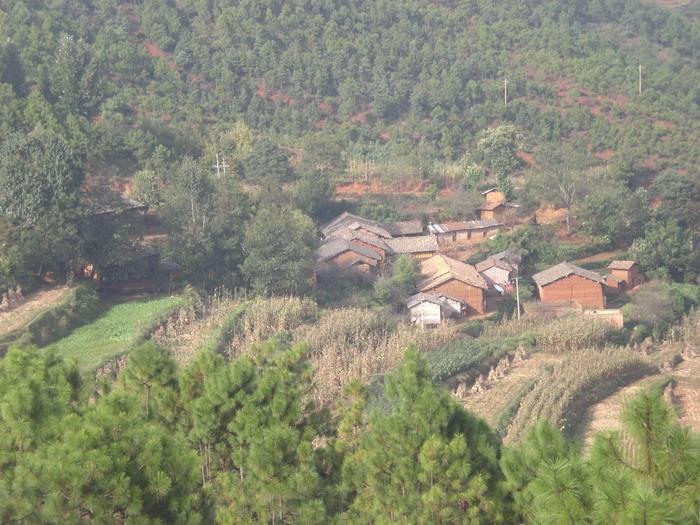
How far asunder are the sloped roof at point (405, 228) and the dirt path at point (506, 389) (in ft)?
36.5

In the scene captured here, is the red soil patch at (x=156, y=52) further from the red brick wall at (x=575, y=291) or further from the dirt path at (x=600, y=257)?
the red brick wall at (x=575, y=291)

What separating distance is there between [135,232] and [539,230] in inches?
536

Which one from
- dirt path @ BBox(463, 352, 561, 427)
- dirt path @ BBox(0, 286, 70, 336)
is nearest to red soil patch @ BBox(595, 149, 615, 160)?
dirt path @ BBox(463, 352, 561, 427)

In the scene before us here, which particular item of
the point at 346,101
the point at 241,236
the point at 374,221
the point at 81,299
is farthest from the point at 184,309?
the point at 346,101

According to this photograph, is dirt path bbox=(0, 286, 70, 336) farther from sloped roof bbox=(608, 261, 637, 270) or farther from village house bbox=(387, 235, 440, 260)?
sloped roof bbox=(608, 261, 637, 270)

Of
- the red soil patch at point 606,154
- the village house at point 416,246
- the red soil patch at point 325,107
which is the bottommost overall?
the village house at point 416,246

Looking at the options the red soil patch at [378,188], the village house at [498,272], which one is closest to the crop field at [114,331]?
the village house at [498,272]

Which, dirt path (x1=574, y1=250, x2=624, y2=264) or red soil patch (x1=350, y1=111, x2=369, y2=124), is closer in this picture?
dirt path (x1=574, y1=250, x2=624, y2=264)

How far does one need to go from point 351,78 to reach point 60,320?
28.1 metres

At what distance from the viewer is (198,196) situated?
23531 mm

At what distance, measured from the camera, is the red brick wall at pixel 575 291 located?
25.0 metres

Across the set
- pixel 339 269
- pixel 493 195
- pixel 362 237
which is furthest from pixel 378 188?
pixel 339 269

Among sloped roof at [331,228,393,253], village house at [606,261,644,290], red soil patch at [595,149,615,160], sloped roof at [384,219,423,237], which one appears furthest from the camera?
red soil patch at [595,149,615,160]

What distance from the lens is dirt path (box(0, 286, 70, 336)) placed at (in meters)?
17.9
